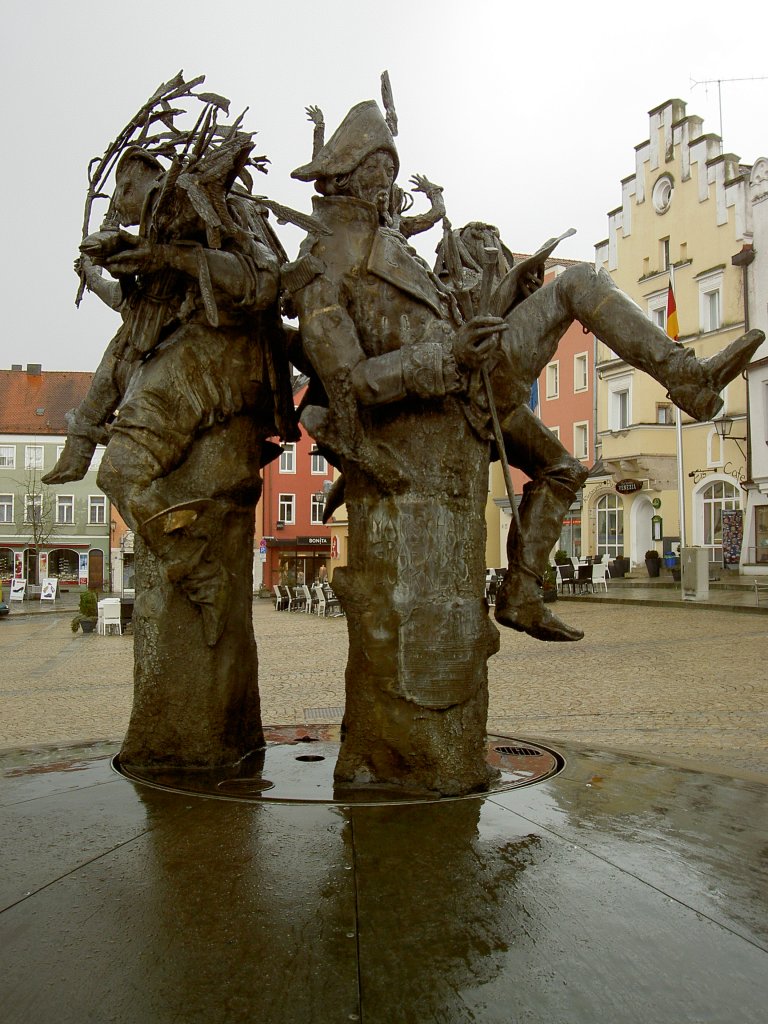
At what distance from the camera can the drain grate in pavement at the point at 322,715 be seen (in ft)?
26.8

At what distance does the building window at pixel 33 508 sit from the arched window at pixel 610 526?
27775 millimetres

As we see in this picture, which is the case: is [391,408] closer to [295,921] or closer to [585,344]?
[295,921]

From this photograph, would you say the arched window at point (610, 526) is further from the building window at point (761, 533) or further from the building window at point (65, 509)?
the building window at point (65, 509)

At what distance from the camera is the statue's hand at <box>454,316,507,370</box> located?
319 centimetres

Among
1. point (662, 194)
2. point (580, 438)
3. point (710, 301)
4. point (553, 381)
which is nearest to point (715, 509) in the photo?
point (710, 301)

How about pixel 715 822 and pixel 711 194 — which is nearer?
pixel 715 822

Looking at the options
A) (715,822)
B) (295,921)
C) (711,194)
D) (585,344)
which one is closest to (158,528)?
(295,921)

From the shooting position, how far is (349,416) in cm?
341

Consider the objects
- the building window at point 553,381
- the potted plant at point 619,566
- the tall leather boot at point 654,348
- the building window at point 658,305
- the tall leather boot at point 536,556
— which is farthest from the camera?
the building window at point 553,381

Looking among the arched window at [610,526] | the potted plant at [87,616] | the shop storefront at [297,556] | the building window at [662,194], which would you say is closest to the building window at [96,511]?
the shop storefront at [297,556]

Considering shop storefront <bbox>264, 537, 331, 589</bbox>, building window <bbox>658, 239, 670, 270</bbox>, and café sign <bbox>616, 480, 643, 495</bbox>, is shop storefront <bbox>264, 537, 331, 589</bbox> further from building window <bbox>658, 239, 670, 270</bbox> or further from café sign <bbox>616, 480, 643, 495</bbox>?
building window <bbox>658, 239, 670, 270</bbox>

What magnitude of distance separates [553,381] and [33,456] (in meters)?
30.2

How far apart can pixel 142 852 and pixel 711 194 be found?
32.0 meters

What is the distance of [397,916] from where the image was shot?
229 cm
